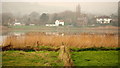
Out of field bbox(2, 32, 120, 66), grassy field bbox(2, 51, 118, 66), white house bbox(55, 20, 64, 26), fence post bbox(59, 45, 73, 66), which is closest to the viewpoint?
fence post bbox(59, 45, 73, 66)

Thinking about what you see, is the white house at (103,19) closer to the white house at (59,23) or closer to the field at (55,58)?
the field at (55,58)

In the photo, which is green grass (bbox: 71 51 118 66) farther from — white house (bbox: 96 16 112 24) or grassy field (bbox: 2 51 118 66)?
white house (bbox: 96 16 112 24)

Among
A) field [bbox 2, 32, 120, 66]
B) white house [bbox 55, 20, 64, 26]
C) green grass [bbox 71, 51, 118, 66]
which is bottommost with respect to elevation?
green grass [bbox 71, 51, 118, 66]

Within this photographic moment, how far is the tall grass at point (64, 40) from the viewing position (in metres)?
3.33

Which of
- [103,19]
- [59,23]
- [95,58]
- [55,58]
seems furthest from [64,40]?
[103,19]

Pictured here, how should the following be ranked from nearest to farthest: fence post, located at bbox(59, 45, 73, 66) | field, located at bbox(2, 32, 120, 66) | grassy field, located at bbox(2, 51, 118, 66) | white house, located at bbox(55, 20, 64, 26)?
fence post, located at bbox(59, 45, 73, 66) < grassy field, located at bbox(2, 51, 118, 66) < field, located at bbox(2, 32, 120, 66) < white house, located at bbox(55, 20, 64, 26)

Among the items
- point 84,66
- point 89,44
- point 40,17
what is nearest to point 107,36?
point 89,44

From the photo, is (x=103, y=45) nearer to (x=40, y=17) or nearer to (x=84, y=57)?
(x=84, y=57)

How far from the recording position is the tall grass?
3.33 meters

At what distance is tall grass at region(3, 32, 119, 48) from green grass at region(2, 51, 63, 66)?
292mm

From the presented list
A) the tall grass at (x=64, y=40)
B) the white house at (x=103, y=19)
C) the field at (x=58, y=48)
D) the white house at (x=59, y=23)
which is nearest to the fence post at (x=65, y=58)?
the field at (x=58, y=48)

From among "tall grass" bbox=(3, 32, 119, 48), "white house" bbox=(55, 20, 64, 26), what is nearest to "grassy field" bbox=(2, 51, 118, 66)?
"tall grass" bbox=(3, 32, 119, 48)

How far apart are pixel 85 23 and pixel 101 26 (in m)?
0.38

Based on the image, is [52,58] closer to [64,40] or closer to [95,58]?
[64,40]
